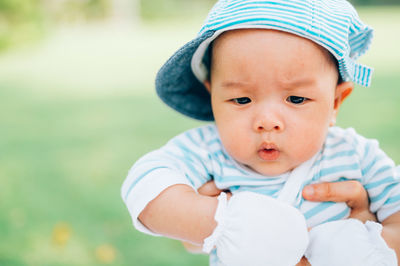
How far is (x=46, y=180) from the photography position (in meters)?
3.89

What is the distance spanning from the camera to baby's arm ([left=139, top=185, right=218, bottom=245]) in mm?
1352

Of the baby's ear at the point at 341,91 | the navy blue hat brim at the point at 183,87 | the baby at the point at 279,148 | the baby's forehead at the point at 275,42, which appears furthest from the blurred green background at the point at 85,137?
the baby's forehead at the point at 275,42

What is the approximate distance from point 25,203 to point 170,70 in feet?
7.70

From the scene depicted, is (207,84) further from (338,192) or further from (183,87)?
(338,192)

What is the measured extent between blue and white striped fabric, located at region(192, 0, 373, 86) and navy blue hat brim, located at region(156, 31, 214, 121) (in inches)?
5.6

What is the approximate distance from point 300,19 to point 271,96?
0.87 feet

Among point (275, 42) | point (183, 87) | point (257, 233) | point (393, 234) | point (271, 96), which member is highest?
point (275, 42)

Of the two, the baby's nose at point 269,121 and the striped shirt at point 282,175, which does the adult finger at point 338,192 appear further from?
Answer: the baby's nose at point 269,121

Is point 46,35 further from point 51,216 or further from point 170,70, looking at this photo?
point 170,70

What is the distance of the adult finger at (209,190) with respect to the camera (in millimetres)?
1629

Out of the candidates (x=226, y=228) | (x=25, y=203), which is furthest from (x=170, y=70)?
(x=25, y=203)

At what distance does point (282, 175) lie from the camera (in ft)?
5.28

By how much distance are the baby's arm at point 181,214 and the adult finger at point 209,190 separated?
0.57 feet

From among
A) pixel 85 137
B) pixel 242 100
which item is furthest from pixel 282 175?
pixel 85 137
